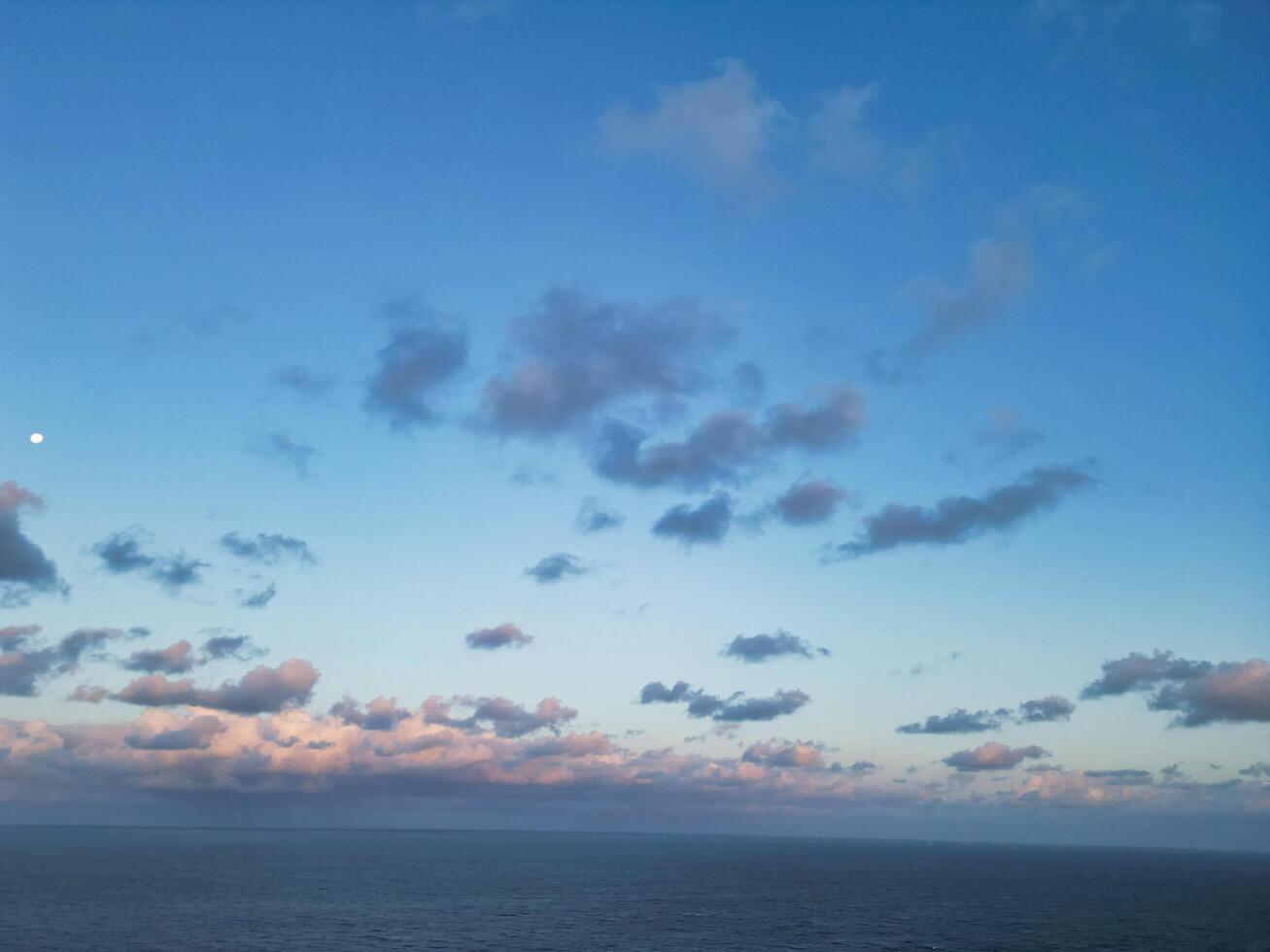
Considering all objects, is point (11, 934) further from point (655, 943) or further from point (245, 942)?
point (655, 943)

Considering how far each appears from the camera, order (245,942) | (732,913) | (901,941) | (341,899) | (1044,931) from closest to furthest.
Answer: (245,942) → (901,941) → (1044,931) → (732,913) → (341,899)

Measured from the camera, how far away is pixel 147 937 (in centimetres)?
12875

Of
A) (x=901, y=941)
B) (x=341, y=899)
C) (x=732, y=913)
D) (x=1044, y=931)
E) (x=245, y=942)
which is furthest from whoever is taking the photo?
(x=341, y=899)

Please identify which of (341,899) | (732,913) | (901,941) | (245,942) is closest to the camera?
(245,942)

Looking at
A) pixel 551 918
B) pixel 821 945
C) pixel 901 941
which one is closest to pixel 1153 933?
pixel 901 941

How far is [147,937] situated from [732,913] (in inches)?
3826

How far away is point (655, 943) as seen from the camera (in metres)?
132

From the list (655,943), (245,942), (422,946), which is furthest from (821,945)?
(245,942)

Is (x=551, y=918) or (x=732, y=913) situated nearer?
(x=551, y=918)

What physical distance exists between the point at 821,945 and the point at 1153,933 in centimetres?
6527

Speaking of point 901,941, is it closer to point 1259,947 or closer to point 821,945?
point 821,945

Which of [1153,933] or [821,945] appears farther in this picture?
[1153,933]

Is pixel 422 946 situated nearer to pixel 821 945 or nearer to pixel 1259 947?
pixel 821 945

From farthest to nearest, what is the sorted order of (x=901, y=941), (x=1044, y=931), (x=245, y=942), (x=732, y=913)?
(x=732, y=913) → (x=1044, y=931) → (x=901, y=941) → (x=245, y=942)
